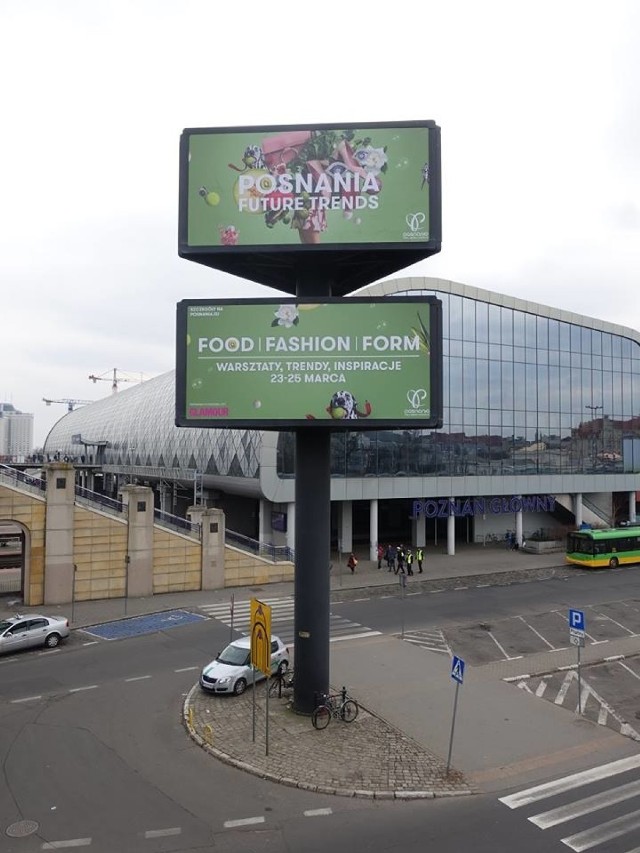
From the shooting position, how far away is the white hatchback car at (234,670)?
18.2 metres

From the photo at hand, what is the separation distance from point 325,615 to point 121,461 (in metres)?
64.4

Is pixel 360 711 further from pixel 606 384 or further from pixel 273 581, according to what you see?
pixel 606 384

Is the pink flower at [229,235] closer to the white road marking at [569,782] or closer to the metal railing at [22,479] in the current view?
the white road marking at [569,782]

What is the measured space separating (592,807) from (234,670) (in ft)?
31.8

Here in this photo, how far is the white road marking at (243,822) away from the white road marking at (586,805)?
15.7ft

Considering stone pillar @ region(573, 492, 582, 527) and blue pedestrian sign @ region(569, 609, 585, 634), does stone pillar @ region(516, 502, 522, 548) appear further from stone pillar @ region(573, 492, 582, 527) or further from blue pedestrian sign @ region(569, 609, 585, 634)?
blue pedestrian sign @ region(569, 609, 585, 634)

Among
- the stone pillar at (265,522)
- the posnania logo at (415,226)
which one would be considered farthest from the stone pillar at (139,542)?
the posnania logo at (415,226)

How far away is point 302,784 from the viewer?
12.9 meters

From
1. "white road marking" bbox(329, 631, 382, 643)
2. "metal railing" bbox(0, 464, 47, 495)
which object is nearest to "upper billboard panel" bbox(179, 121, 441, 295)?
"white road marking" bbox(329, 631, 382, 643)

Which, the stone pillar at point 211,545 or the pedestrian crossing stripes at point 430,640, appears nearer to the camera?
the pedestrian crossing stripes at point 430,640

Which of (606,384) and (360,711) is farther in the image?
(606,384)

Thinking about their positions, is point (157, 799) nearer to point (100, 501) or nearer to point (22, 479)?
point (22, 479)

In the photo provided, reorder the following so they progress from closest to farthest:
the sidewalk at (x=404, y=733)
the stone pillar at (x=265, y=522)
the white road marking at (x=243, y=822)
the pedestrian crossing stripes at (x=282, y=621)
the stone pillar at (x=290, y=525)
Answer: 1. the white road marking at (x=243, y=822)
2. the sidewalk at (x=404, y=733)
3. the pedestrian crossing stripes at (x=282, y=621)
4. the stone pillar at (x=290, y=525)
5. the stone pillar at (x=265, y=522)

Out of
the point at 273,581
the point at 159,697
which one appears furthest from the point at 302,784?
the point at 273,581
